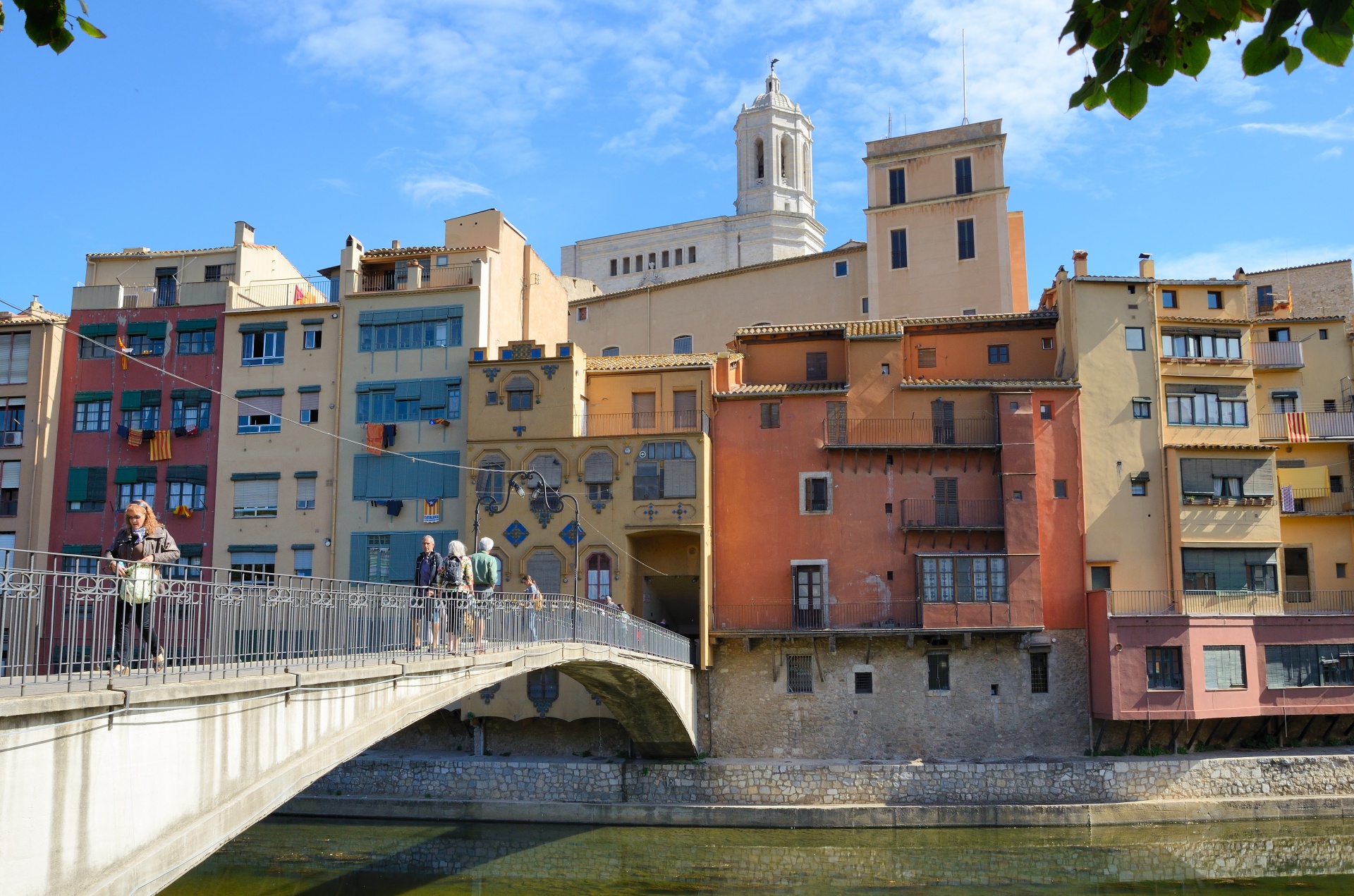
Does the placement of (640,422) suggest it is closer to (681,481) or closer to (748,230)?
(681,481)

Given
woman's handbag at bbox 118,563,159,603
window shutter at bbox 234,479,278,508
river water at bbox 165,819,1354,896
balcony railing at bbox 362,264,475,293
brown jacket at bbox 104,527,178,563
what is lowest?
river water at bbox 165,819,1354,896

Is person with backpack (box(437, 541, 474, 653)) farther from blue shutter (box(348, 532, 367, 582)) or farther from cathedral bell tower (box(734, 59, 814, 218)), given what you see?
cathedral bell tower (box(734, 59, 814, 218))

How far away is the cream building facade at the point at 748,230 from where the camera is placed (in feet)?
244

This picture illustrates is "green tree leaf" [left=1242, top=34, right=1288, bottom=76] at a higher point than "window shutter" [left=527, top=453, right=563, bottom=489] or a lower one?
lower

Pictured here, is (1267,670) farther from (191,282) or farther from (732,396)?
(191,282)

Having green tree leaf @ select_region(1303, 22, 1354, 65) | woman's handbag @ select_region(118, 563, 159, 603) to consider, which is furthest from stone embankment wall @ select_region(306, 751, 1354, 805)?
green tree leaf @ select_region(1303, 22, 1354, 65)

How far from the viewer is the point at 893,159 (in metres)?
47.2

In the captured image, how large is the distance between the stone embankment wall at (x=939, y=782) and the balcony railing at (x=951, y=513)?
674cm

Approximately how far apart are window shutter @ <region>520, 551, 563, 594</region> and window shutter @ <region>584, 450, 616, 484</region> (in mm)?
2399

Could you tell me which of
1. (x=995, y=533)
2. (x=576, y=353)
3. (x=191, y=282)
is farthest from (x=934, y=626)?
(x=191, y=282)

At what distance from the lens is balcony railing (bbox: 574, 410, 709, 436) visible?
3706cm

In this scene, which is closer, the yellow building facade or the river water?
the river water

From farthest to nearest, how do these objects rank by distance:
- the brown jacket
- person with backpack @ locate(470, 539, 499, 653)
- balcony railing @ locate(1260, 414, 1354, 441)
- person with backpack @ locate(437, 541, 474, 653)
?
balcony railing @ locate(1260, 414, 1354, 441) < person with backpack @ locate(470, 539, 499, 653) < person with backpack @ locate(437, 541, 474, 653) < the brown jacket

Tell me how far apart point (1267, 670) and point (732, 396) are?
16460 millimetres
